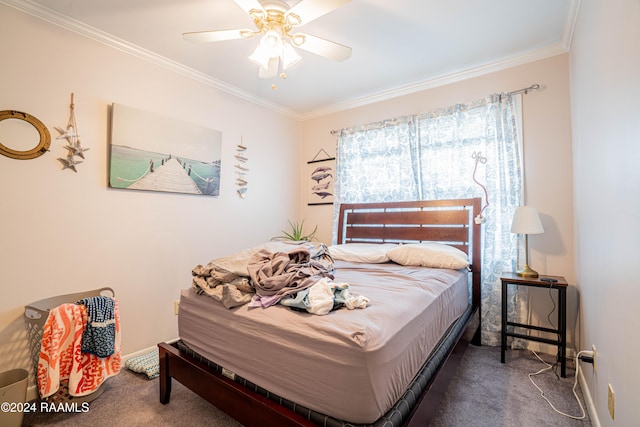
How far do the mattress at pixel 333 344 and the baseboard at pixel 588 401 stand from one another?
882 millimetres

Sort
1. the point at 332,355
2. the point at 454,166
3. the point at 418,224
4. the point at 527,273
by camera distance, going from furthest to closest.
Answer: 1. the point at 418,224
2. the point at 454,166
3. the point at 527,273
4. the point at 332,355

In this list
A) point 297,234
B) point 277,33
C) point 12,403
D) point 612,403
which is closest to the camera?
point 612,403

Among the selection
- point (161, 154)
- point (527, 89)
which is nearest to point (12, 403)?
point (161, 154)

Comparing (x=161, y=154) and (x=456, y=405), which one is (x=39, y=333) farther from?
(x=456, y=405)

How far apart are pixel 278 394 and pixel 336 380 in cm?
34

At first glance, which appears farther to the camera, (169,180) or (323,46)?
(169,180)

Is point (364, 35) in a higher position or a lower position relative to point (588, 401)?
higher

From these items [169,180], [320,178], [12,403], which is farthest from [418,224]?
[12,403]

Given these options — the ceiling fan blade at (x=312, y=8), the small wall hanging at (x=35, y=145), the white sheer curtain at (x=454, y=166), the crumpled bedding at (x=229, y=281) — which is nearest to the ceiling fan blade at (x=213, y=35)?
the ceiling fan blade at (x=312, y=8)

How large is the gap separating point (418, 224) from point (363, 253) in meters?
0.76

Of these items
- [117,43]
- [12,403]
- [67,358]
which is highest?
[117,43]

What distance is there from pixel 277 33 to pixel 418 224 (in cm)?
228

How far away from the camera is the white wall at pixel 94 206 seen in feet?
6.42

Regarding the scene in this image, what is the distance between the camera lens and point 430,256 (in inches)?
100.0
